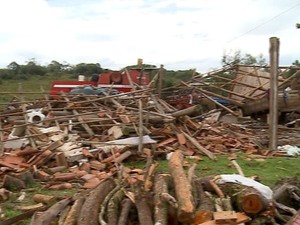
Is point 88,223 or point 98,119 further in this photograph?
point 98,119

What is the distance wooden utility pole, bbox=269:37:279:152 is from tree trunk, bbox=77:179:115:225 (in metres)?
5.94

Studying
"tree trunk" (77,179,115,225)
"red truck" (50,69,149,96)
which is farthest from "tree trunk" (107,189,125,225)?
"red truck" (50,69,149,96)

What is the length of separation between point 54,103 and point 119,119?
2.16 metres

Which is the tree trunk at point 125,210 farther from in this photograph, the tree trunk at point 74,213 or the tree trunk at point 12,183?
the tree trunk at point 12,183

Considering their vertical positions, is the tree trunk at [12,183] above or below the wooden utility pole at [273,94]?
below

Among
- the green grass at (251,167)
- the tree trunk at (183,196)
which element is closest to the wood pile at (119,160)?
the tree trunk at (183,196)

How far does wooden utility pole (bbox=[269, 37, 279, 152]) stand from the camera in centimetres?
1133

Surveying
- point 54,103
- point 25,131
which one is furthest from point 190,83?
point 25,131

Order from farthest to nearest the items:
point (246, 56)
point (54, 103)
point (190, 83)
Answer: point (246, 56), point (190, 83), point (54, 103)

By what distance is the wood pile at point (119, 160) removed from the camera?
544cm

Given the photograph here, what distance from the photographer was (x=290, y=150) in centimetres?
1175

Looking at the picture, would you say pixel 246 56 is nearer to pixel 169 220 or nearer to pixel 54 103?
pixel 54 103

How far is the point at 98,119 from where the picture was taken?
37.5 feet

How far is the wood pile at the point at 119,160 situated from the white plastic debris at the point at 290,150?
1.93 feet
